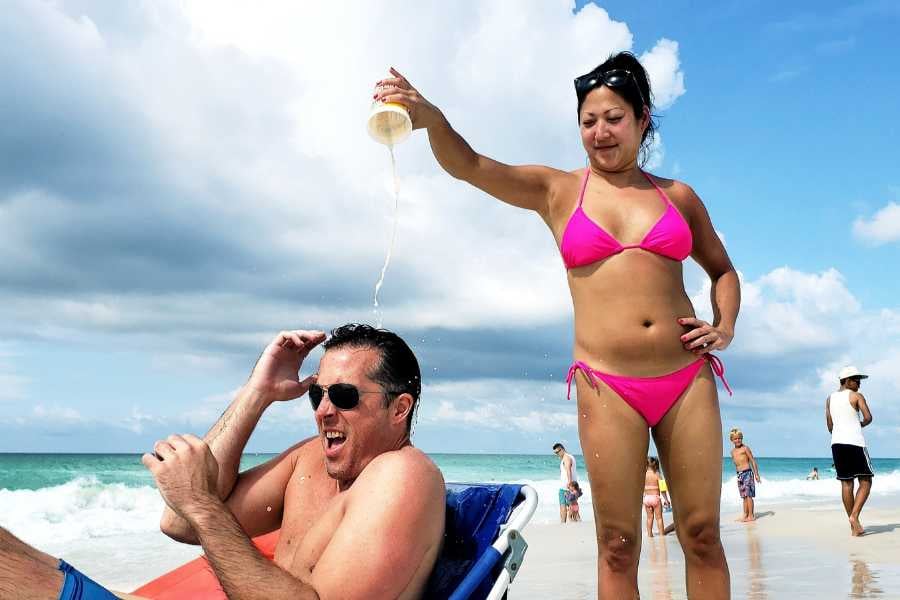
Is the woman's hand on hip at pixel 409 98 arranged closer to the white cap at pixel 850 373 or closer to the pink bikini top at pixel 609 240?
the pink bikini top at pixel 609 240

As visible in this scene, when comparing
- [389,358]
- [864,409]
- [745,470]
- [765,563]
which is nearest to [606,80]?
[389,358]

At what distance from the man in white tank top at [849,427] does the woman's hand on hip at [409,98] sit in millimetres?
8718

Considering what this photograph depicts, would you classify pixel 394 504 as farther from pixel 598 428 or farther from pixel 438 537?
pixel 598 428

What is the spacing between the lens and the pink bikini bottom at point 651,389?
3.51 metres

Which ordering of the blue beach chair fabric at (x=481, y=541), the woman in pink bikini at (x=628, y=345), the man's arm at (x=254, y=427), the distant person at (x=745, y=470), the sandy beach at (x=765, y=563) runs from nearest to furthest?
the blue beach chair fabric at (x=481, y=541)
the man's arm at (x=254, y=427)
the woman in pink bikini at (x=628, y=345)
the sandy beach at (x=765, y=563)
the distant person at (x=745, y=470)

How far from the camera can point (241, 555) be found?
7.54 ft

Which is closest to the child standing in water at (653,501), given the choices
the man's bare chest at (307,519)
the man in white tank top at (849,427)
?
the man in white tank top at (849,427)

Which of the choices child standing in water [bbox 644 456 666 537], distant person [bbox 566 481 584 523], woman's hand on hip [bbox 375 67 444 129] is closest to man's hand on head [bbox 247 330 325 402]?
woman's hand on hip [bbox 375 67 444 129]

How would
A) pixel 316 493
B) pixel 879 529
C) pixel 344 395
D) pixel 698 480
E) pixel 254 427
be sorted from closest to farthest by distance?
pixel 344 395 < pixel 316 493 < pixel 254 427 < pixel 698 480 < pixel 879 529

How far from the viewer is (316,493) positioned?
3.13 meters

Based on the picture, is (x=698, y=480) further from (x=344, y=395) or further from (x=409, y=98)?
(x=409, y=98)

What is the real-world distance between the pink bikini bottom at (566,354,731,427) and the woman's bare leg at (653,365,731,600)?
1.4 inches

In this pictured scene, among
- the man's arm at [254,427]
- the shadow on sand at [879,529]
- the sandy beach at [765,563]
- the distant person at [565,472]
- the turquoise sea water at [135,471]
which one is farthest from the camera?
the turquoise sea water at [135,471]

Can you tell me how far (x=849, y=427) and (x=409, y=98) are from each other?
9039mm
